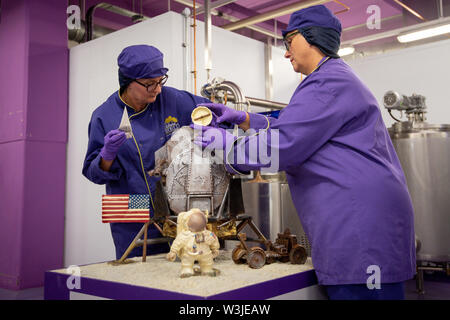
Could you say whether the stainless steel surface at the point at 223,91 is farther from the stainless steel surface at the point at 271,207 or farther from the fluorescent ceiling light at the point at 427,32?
the fluorescent ceiling light at the point at 427,32

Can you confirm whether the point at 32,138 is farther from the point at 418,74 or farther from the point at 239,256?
the point at 418,74

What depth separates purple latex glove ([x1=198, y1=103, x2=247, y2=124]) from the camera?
1.77m

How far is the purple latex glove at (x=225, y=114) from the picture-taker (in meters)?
1.77

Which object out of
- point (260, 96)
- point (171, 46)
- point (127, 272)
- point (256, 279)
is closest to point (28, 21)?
point (171, 46)

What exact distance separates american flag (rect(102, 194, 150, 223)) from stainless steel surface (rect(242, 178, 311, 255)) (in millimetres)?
2276

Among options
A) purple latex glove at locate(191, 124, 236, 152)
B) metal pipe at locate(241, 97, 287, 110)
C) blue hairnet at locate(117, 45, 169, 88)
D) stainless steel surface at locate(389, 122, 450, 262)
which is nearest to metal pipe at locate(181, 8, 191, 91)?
metal pipe at locate(241, 97, 287, 110)

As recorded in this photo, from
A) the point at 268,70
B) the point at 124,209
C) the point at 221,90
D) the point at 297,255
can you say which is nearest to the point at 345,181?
the point at 297,255

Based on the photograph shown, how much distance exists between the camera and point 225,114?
1.78 metres

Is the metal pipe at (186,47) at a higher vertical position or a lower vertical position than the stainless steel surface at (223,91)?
higher

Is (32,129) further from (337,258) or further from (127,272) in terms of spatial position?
(337,258)

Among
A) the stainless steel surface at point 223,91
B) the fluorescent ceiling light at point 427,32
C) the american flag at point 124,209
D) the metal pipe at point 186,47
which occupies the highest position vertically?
the fluorescent ceiling light at point 427,32

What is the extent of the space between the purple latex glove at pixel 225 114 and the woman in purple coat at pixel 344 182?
0.24 m

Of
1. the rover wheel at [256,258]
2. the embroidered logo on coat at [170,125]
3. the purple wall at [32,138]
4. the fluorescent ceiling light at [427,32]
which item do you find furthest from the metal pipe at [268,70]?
the rover wheel at [256,258]

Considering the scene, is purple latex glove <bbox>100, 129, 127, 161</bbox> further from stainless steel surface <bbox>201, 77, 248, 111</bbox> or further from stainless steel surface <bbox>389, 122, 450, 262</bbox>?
stainless steel surface <bbox>389, 122, 450, 262</bbox>
